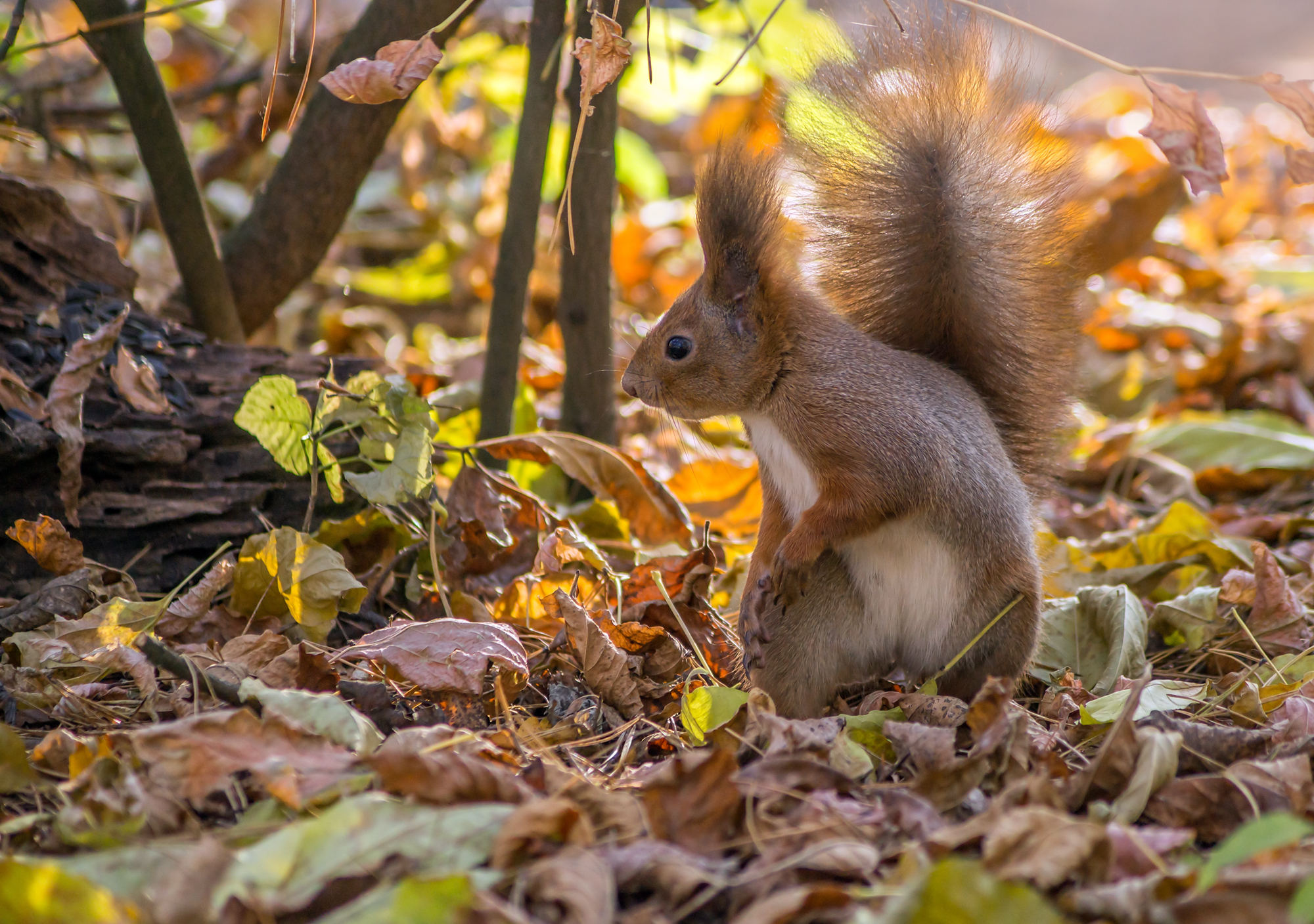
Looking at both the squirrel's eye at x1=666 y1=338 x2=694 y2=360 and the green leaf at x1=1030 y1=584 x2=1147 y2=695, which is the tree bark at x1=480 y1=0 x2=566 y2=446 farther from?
the green leaf at x1=1030 y1=584 x2=1147 y2=695

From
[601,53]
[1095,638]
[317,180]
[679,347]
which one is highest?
[601,53]

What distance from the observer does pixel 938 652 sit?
1.69 m

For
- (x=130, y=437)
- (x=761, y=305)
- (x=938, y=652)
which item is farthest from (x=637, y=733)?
(x=130, y=437)

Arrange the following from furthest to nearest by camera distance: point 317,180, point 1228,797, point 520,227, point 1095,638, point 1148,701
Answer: point 317,180 → point 520,227 → point 1095,638 → point 1148,701 → point 1228,797

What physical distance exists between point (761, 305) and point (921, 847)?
3.21ft

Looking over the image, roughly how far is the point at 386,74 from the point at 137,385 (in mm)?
863

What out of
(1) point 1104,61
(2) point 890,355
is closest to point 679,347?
(2) point 890,355

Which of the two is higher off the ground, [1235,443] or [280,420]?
[280,420]

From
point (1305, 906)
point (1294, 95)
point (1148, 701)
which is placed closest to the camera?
point (1305, 906)

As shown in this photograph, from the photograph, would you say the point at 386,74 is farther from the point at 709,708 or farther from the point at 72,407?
the point at 709,708

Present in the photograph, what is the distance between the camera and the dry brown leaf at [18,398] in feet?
5.75

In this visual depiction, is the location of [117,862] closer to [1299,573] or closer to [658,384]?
[658,384]

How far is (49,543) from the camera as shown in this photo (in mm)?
1697

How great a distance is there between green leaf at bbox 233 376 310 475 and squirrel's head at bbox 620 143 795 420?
61 cm
